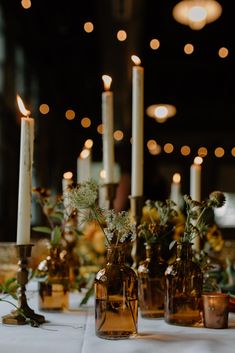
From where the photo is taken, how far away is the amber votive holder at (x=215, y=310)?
3.44 ft

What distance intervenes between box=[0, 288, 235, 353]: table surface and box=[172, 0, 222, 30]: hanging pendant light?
229 cm

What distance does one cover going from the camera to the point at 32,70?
127 inches

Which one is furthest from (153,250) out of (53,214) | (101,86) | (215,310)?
(101,86)

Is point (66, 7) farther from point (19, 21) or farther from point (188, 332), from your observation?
point (188, 332)

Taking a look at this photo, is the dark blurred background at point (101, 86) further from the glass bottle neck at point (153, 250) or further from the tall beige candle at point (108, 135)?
the glass bottle neck at point (153, 250)

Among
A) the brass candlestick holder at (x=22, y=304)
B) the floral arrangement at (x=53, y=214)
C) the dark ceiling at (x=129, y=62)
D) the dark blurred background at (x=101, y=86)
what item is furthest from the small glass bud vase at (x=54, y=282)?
the dark ceiling at (x=129, y=62)

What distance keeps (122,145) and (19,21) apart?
0.87m

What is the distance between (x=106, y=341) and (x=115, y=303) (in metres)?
0.06

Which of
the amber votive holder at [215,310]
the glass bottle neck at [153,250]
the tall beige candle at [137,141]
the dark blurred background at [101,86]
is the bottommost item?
the amber votive holder at [215,310]

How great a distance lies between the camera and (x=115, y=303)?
38.6 inches

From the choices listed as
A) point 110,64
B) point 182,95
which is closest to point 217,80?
point 182,95

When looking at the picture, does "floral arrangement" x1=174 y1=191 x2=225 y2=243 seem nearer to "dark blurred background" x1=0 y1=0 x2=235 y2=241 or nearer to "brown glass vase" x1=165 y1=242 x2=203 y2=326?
"brown glass vase" x1=165 y1=242 x2=203 y2=326

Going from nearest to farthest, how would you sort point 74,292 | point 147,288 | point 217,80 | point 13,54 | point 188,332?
point 188,332, point 147,288, point 74,292, point 13,54, point 217,80

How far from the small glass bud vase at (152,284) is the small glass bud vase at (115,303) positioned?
19 cm
